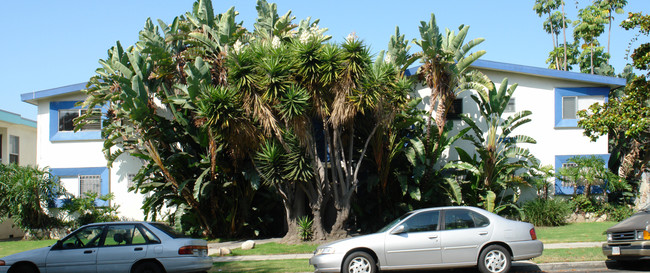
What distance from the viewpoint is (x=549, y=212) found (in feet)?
60.2

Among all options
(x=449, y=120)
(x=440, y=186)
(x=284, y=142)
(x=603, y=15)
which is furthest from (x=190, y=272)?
(x=603, y=15)

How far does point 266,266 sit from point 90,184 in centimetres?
1221

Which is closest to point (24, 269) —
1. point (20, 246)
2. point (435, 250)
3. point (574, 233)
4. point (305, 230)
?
point (305, 230)

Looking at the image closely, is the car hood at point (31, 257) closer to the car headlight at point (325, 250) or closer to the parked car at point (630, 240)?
the car headlight at point (325, 250)

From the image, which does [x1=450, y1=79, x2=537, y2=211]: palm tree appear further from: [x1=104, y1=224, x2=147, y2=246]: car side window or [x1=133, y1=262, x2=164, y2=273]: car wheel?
[x1=104, y1=224, x2=147, y2=246]: car side window

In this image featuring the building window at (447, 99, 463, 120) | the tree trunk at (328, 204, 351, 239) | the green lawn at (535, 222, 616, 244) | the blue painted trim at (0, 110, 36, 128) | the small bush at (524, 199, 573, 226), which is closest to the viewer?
the green lawn at (535, 222, 616, 244)

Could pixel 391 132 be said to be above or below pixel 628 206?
above

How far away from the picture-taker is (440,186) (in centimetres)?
1764

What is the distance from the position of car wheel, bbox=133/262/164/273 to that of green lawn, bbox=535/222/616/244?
10258 millimetres

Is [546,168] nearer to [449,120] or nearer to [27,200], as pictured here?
[449,120]

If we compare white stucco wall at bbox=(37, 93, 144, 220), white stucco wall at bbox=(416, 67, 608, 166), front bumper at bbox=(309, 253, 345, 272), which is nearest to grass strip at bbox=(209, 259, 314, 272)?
front bumper at bbox=(309, 253, 345, 272)

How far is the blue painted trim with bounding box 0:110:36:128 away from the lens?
79.4ft

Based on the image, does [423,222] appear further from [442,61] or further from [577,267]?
[442,61]

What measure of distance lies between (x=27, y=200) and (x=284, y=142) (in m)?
11.4
